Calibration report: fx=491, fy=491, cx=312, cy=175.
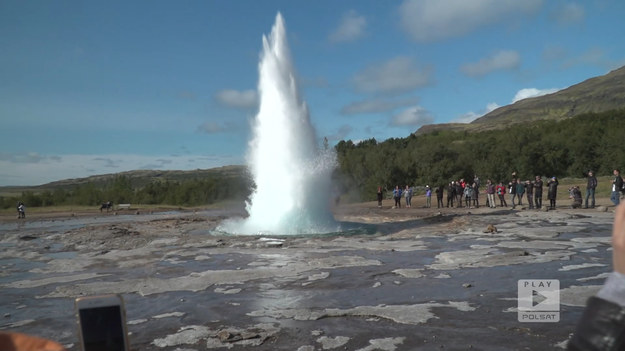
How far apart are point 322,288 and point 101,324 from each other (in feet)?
22.0

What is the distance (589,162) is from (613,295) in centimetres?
6848

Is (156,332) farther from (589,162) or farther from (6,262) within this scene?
(589,162)

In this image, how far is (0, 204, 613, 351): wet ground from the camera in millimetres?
5727

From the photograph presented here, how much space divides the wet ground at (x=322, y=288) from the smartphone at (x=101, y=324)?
3.62 metres

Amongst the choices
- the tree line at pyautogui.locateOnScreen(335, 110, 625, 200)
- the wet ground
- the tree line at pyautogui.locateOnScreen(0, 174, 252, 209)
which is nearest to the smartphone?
the wet ground

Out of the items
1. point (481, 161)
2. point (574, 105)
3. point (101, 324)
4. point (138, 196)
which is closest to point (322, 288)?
point (101, 324)

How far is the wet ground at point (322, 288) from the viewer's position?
225 inches

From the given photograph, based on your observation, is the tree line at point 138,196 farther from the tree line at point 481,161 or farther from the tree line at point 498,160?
the tree line at point 498,160

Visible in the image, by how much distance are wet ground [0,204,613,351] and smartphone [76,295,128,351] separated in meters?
3.62

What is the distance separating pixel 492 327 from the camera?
575 cm

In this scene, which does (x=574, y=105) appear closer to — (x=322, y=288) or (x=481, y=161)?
(x=481, y=161)

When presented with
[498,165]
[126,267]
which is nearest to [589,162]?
[498,165]

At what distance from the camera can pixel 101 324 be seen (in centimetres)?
198

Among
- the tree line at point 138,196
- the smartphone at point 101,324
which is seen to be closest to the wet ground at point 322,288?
the smartphone at point 101,324
